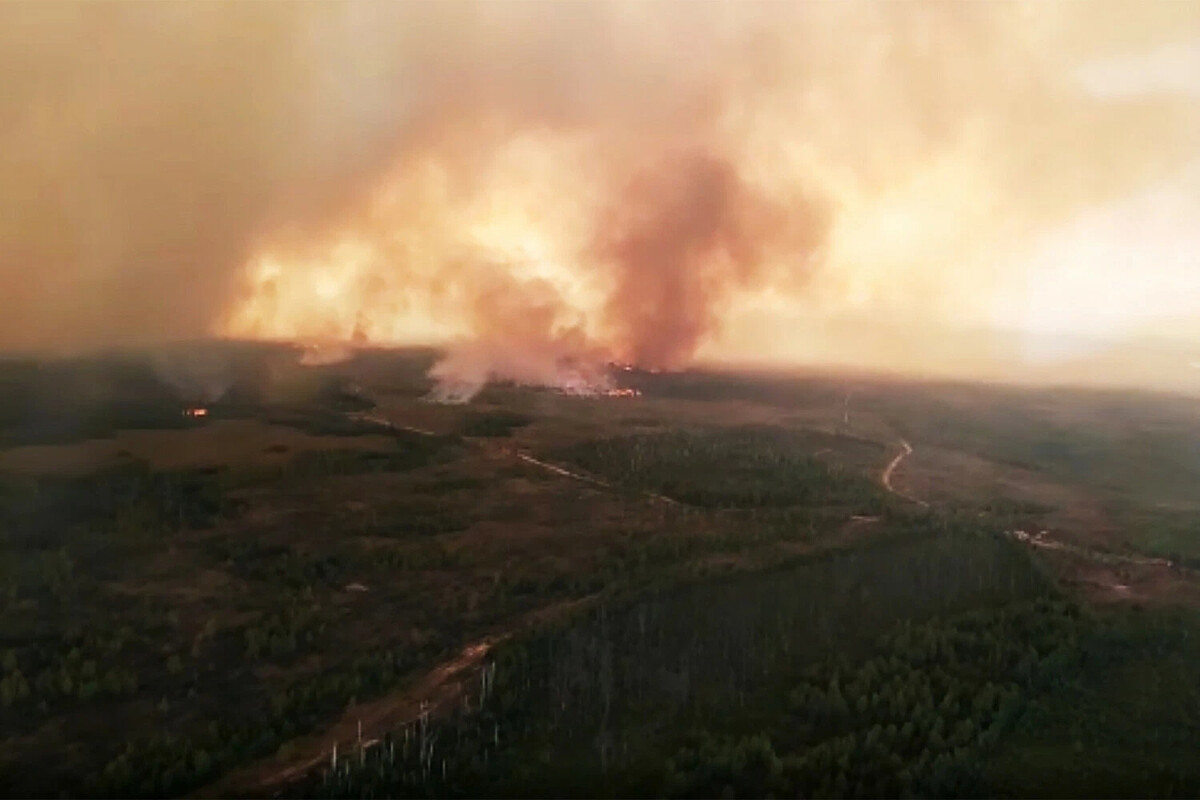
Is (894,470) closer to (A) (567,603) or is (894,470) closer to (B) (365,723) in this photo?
(A) (567,603)

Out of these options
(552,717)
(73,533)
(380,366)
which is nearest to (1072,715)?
(552,717)

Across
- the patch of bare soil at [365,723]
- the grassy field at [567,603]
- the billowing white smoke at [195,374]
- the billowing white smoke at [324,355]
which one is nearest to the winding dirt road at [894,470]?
the grassy field at [567,603]

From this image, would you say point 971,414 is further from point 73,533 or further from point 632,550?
point 73,533

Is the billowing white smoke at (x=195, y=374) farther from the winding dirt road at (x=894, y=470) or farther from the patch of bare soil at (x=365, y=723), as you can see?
the patch of bare soil at (x=365, y=723)

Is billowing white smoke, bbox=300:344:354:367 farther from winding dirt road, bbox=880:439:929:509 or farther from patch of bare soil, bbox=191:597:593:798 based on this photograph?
patch of bare soil, bbox=191:597:593:798

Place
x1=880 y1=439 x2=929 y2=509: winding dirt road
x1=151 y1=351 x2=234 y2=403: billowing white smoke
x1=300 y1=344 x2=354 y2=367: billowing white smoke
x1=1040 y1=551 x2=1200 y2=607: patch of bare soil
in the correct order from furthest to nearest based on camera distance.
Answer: x1=300 y1=344 x2=354 y2=367: billowing white smoke, x1=151 y1=351 x2=234 y2=403: billowing white smoke, x1=880 y1=439 x2=929 y2=509: winding dirt road, x1=1040 y1=551 x2=1200 y2=607: patch of bare soil

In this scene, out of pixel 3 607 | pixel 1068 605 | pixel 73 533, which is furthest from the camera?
pixel 73 533

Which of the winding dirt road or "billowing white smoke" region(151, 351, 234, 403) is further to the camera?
"billowing white smoke" region(151, 351, 234, 403)

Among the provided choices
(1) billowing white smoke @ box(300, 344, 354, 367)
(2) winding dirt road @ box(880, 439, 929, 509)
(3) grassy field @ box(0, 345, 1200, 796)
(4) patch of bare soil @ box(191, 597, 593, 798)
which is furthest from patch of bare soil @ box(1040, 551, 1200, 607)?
(1) billowing white smoke @ box(300, 344, 354, 367)
